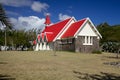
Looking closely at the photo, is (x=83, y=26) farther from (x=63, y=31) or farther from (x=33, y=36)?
(x=33, y=36)

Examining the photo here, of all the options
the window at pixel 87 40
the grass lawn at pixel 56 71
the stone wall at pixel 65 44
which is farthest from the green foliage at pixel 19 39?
the grass lawn at pixel 56 71

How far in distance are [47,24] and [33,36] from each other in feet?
34.2

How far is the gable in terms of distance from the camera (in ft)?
144

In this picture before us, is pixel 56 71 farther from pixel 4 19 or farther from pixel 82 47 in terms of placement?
pixel 82 47

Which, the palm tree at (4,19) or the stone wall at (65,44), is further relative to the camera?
the stone wall at (65,44)

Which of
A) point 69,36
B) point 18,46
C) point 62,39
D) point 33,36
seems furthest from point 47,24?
point 69,36

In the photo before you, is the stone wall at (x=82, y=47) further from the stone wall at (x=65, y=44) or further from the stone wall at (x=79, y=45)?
the stone wall at (x=65, y=44)

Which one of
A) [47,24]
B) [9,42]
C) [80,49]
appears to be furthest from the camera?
[9,42]

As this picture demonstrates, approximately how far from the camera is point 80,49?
43.7 meters

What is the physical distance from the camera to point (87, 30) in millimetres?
44594

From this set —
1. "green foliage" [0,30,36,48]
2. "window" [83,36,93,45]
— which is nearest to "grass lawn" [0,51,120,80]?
"window" [83,36,93,45]

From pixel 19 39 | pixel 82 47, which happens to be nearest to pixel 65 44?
pixel 82 47

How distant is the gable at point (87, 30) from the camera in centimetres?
4403

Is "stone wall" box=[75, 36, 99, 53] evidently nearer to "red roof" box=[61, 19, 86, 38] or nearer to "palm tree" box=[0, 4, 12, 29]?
"red roof" box=[61, 19, 86, 38]
